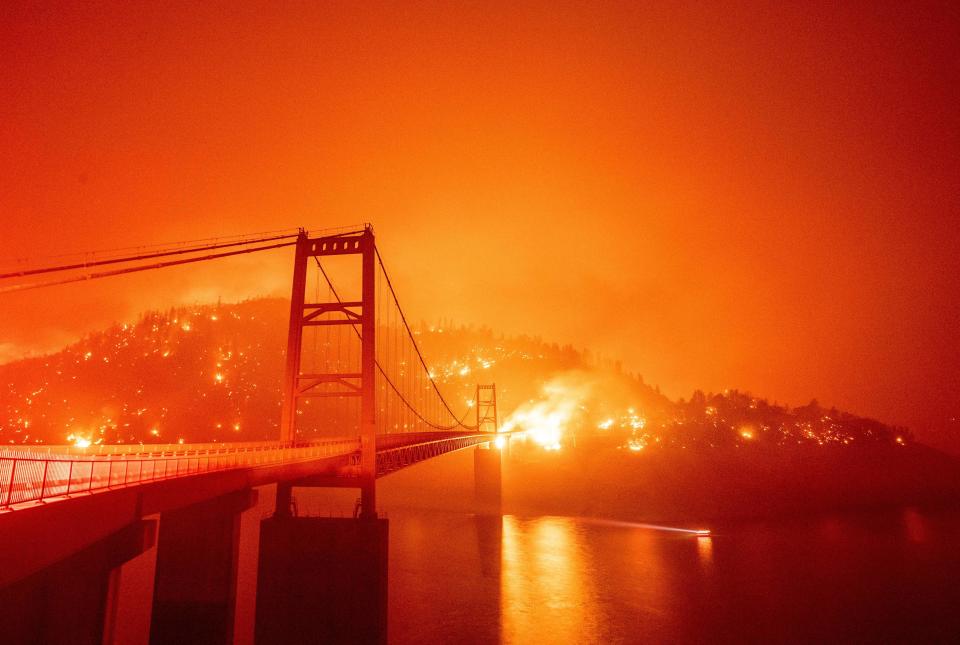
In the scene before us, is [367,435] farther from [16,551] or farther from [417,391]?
[417,391]

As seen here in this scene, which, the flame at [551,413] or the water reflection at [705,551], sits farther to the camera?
the flame at [551,413]

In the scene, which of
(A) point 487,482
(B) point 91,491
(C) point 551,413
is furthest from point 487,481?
(B) point 91,491

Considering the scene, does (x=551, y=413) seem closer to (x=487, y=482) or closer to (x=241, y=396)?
(x=487, y=482)

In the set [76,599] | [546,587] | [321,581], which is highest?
[76,599]

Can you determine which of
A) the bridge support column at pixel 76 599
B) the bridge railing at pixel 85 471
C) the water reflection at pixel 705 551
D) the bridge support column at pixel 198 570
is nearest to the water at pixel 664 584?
the water reflection at pixel 705 551

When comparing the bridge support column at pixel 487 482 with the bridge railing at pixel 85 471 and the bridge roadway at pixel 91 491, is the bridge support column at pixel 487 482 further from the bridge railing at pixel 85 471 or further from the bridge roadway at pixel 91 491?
the bridge railing at pixel 85 471

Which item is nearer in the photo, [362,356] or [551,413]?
[362,356]
